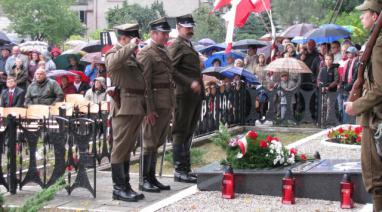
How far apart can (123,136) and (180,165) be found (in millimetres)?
1786

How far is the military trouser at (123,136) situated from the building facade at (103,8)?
185ft

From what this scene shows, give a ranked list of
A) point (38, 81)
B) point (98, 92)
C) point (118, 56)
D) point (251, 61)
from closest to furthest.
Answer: point (118, 56)
point (38, 81)
point (98, 92)
point (251, 61)

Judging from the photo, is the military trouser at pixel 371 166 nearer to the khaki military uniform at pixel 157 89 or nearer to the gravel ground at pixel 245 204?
the gravel ground at pixel 245 204

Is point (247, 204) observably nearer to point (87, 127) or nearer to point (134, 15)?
point (87, 127)

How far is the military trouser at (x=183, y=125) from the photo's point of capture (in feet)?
36.3

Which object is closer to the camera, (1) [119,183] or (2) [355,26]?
(1) [119,183]

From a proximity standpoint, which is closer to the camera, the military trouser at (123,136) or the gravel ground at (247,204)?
the gravel ground at (247,204)

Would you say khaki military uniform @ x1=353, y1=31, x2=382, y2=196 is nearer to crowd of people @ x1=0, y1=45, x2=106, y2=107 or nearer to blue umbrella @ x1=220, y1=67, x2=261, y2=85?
crowd of people @ x1=0, y1=45, x2=106, y2=107

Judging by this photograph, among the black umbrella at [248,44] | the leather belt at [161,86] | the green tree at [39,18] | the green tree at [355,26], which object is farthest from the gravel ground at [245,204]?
the green tree at [39,18]

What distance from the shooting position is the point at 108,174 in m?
11.9

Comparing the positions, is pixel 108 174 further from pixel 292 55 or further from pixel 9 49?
pixel 9 49

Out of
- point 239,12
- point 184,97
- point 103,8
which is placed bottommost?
point 184,97

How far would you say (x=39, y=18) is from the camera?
188 feet

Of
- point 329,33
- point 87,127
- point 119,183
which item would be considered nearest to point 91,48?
point 329,33
